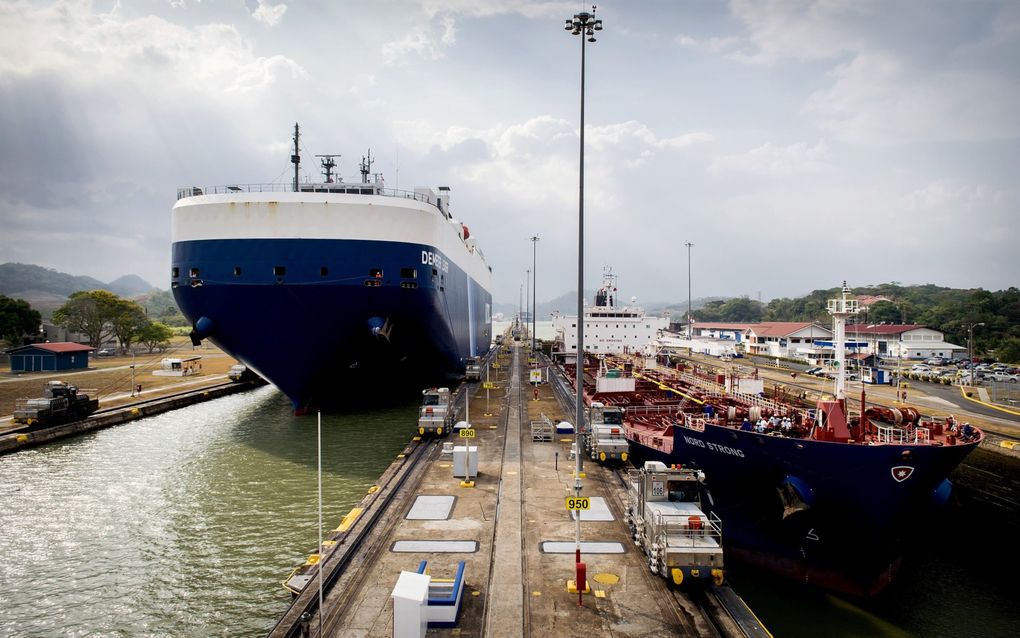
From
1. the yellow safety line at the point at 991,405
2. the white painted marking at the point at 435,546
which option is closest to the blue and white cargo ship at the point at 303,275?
the white painted marking at the point at 435,546

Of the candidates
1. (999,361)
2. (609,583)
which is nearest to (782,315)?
(999,361)

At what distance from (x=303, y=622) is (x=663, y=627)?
19.5 feet

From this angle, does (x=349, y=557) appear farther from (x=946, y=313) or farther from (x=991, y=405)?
(x=946, y=313)

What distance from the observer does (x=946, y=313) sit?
76625 mm

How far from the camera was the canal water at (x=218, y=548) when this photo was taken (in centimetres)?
1066

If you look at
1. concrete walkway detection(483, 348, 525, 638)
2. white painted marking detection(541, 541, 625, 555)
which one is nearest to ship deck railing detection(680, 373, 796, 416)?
white painted marking detection(541, 541, 625, 555)

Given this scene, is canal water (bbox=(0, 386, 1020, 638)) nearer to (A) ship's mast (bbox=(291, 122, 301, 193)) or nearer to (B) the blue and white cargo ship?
(B) the blue and white cargo ship

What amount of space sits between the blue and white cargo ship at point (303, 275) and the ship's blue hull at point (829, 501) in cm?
1652

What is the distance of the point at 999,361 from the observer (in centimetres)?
5234

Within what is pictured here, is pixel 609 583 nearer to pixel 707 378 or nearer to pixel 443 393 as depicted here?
pixel 443 393

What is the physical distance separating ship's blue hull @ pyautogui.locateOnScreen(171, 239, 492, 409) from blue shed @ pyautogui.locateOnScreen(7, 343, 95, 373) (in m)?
31.2

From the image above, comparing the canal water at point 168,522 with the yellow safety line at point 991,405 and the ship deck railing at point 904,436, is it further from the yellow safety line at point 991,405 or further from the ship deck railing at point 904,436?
the yellow safety line at point 991,405

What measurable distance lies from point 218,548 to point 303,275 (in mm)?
12472

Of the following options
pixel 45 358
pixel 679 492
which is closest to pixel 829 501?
pixel 679 492
